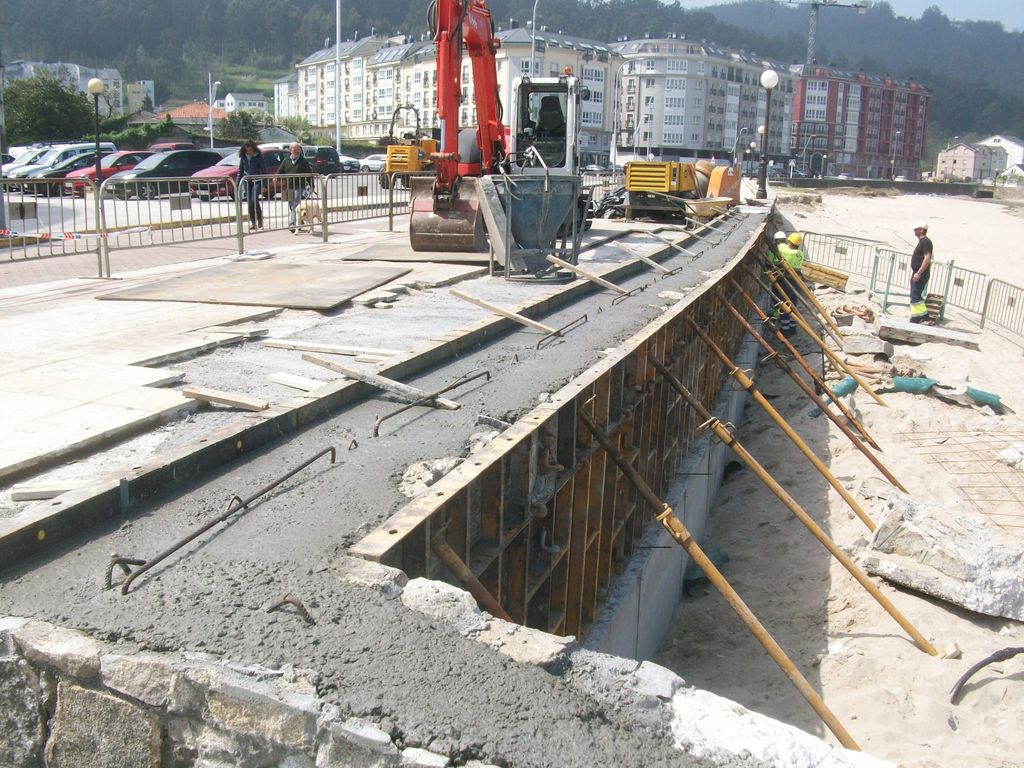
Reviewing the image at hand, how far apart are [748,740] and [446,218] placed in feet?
41.3

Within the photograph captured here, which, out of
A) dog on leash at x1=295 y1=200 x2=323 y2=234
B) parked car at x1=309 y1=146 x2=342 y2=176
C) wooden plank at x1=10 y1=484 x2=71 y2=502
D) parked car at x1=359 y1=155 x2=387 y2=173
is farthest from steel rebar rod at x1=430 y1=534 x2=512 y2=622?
parked car at x1=359 y1=155 x2=387 y2=173

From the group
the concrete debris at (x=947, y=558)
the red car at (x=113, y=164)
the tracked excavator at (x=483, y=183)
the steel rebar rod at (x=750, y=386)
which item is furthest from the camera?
the red car at (x=113, y=164)

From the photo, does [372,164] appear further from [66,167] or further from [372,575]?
[372,575]

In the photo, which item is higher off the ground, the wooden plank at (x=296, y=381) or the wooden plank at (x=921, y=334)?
the wooden plank at (x=296, y=381)

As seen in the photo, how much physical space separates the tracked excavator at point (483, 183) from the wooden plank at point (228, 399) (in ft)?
22.8

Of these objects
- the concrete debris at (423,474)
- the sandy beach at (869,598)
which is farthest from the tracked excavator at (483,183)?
the concrete debris at (423,474)

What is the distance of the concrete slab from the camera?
1057 cm

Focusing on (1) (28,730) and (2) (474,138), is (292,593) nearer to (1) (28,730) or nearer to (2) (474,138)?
(1) (28,730)

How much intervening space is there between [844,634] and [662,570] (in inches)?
68.9

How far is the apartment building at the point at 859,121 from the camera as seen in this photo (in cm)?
15062

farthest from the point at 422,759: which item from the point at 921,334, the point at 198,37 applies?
the point at 198,37

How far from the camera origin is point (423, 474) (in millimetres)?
5285

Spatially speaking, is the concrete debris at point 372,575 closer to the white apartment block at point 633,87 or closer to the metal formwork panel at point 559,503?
the metal formwork panel at point 559,503

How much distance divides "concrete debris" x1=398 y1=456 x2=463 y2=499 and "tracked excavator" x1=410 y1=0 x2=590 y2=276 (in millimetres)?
7738
